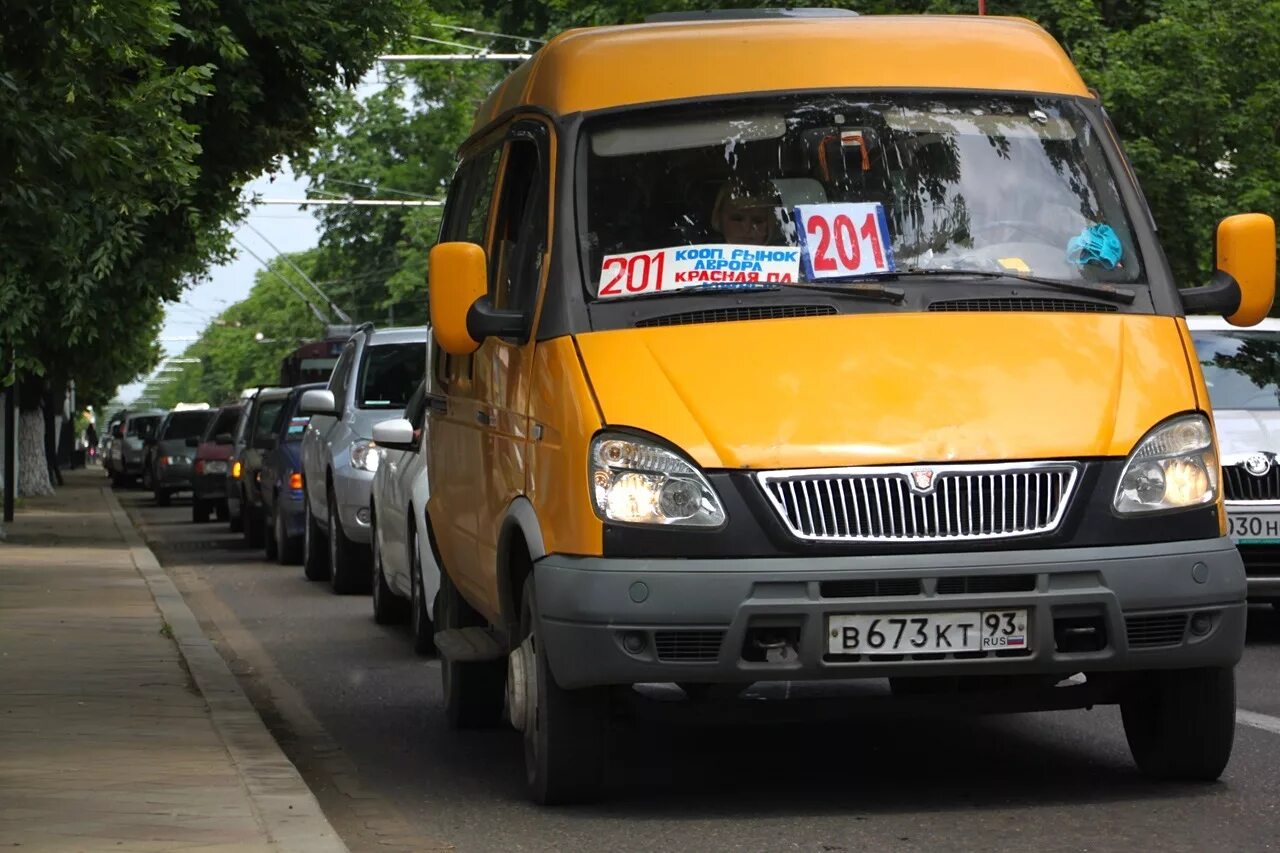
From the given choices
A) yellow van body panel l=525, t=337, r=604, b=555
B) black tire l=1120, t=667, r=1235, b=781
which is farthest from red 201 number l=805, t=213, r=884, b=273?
black tire l=1120, t=667, r=1235, b=781

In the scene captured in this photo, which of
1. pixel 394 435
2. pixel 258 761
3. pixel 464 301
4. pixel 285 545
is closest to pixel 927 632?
pixel 464 301

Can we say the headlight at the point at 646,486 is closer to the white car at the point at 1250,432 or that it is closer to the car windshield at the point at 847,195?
the car windshield at the point at 847,195

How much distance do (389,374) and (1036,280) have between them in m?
11.0

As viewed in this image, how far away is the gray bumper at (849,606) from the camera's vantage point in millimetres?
6926

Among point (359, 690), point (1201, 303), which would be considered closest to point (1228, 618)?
point (1201, 303)

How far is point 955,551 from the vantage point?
6.96m

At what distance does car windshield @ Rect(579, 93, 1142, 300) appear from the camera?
7664 mm

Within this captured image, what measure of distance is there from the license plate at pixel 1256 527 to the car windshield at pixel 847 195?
4.91 m

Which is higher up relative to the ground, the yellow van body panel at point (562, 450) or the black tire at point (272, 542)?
the yellow van body panel at point (562, 450)

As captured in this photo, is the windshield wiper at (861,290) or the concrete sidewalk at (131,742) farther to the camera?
the windshield wiper at (861,290)

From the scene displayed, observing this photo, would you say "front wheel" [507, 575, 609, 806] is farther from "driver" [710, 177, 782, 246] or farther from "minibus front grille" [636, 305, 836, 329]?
"driver" [710, 177, 782, 246]

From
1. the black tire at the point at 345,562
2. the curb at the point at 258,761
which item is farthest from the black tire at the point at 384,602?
the black tire at the point at 345,562

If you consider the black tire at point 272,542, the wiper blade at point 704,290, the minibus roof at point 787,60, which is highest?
the minibus roof at point 787,60

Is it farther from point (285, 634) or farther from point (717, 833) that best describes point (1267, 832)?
point (285, 634)
